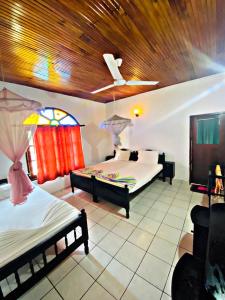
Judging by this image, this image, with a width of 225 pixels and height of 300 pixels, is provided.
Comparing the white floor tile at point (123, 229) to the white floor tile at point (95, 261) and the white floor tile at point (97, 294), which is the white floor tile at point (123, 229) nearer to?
the white floor tile at point (95, 261)

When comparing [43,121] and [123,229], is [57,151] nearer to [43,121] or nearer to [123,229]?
[43,121]

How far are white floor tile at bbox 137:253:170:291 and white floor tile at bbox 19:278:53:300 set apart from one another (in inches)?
39.9

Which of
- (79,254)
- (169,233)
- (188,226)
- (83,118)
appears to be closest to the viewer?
(79,254)

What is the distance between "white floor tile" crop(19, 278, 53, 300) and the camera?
4.47 ft

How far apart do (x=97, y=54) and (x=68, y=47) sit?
17.2 inches

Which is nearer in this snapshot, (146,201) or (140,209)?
(140,209)

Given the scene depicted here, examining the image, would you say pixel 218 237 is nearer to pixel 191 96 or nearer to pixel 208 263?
pixel 208 263

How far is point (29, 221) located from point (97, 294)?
113 centimetres

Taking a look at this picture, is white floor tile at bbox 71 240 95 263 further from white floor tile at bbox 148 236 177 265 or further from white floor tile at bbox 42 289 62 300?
white floor tile at bbox 148 236 177 265

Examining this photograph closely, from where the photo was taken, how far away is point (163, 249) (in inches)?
72.4

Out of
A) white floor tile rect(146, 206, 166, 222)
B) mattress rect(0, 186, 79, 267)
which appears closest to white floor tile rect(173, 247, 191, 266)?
white floor tile rect(146, 206, 166, 222)

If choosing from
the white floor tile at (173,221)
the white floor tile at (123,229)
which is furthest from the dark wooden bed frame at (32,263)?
the white floor tile at (173,221)

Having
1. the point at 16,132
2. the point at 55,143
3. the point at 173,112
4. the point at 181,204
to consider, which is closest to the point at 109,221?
the point at 181,204

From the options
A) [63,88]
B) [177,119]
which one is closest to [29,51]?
[63,88]
